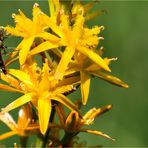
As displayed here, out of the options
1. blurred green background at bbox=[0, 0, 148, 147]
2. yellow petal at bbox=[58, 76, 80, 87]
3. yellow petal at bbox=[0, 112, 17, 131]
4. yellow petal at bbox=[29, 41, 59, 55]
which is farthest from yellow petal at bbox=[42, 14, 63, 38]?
blurred green background at bbox=[0, 0, 148, 147]

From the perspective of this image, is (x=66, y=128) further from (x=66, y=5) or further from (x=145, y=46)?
(x=145, y=46)

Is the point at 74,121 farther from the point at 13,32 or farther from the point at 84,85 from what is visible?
the point at 13,32

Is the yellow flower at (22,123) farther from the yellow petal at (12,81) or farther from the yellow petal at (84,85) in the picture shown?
the yellow petal at (84,85)

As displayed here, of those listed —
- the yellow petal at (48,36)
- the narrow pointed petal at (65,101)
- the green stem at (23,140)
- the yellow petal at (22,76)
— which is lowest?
the green stem at (23,140)

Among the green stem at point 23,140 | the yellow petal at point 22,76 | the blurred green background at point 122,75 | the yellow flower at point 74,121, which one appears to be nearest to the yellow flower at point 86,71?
the yellow flower at point 74,121

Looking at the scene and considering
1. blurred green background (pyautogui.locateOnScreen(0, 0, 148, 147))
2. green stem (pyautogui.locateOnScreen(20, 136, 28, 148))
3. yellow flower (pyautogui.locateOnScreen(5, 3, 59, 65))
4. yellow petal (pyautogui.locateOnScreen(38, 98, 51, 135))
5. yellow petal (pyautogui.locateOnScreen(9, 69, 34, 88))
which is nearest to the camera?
yellow petal (pyautogui.locateOnScreen(38, 98, 51, 135))

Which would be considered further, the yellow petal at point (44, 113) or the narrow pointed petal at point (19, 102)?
the narrow pointed petal at point (19, 102)

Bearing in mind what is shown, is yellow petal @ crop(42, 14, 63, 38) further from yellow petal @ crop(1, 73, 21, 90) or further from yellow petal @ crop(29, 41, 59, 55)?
yellow petal @ crop(1, 73, 21, 90)

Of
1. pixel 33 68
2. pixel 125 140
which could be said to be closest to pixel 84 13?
pixel 33 68
